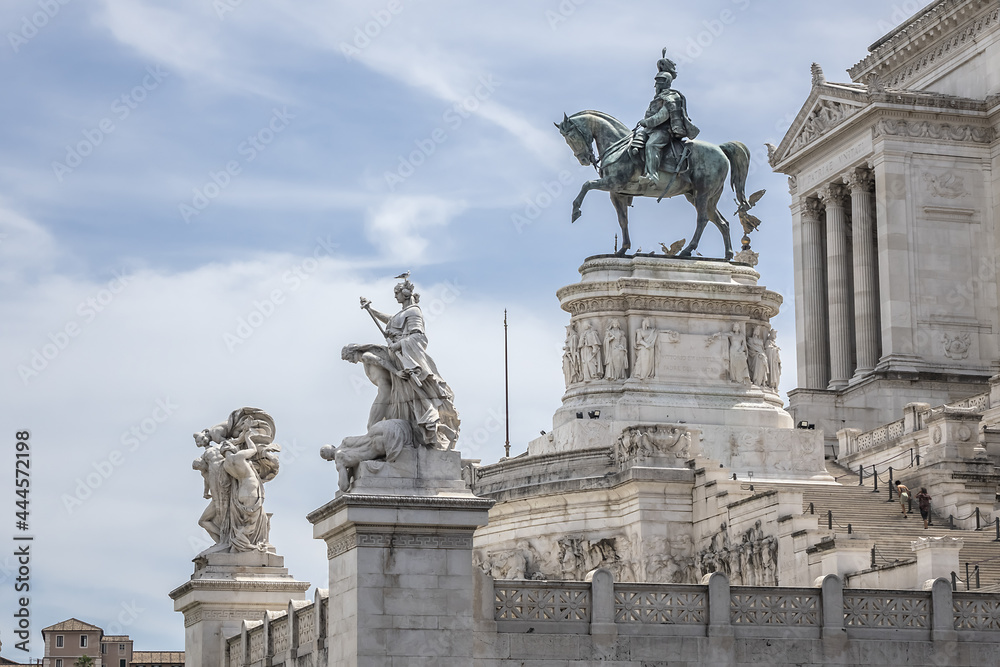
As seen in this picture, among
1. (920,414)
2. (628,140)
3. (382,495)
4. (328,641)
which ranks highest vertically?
(628,140)

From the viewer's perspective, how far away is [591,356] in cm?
5675

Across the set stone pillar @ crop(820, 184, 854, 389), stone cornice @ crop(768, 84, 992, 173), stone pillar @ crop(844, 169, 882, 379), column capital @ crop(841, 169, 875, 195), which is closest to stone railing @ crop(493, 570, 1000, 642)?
stone cornice @ crop(768, 84, 992, 173)

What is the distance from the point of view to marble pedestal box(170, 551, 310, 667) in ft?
125

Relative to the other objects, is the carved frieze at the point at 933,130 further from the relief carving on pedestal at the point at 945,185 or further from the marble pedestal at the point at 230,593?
the marble pedestal at the point at 230,593

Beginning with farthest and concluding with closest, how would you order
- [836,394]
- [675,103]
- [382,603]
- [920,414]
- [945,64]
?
[945,64], [836,394], [675,103], [920,414], [382,603]

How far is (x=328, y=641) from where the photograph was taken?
29297mm

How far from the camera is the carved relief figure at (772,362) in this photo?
57.4 metres

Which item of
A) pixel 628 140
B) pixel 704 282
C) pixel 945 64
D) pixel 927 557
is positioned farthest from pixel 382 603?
pixel 945 64

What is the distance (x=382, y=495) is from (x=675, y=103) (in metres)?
34.4

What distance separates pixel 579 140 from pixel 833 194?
917 inches

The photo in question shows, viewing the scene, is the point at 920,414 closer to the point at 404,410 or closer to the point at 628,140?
the point at 628,140

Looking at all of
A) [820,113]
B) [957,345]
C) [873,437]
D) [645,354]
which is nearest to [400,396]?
[645,354]

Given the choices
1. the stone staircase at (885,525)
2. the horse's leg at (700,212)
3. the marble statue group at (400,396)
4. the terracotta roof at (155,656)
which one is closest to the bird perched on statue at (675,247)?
the horse's leg at (700,212)

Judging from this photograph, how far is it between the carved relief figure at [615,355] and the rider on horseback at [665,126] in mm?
5863
